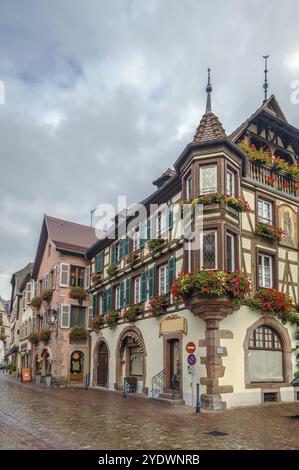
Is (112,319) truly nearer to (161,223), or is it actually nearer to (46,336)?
(161,223)

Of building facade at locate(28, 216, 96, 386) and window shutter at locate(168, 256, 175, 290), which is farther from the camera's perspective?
building facade at locate(28, 216, 96, 386)

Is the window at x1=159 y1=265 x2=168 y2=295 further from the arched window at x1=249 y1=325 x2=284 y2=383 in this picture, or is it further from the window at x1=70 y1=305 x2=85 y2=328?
the window at x1=70 y1=305 x2=85 y2=328

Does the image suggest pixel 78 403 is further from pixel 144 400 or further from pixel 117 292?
pixel 117 292

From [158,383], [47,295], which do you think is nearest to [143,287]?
[158,383]

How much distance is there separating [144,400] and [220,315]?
5.34 metres

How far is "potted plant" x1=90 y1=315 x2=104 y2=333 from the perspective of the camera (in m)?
27.7

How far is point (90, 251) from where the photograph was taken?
3122cm

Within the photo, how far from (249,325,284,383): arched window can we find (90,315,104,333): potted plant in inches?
448

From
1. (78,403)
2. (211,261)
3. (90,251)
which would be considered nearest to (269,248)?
(211,261)

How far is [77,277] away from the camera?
105 feet

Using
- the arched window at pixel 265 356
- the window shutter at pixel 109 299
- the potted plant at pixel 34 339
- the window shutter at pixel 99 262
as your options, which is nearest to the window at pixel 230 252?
the arched window at pixel 265 356

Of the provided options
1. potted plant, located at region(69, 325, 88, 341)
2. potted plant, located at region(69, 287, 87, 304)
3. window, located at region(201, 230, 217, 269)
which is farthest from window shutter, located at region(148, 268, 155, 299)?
potted plant, located at region(69, 287, 87, 304)

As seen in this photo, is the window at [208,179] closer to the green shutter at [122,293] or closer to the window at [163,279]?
the window at [163,279]

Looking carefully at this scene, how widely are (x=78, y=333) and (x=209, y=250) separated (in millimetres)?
15494
